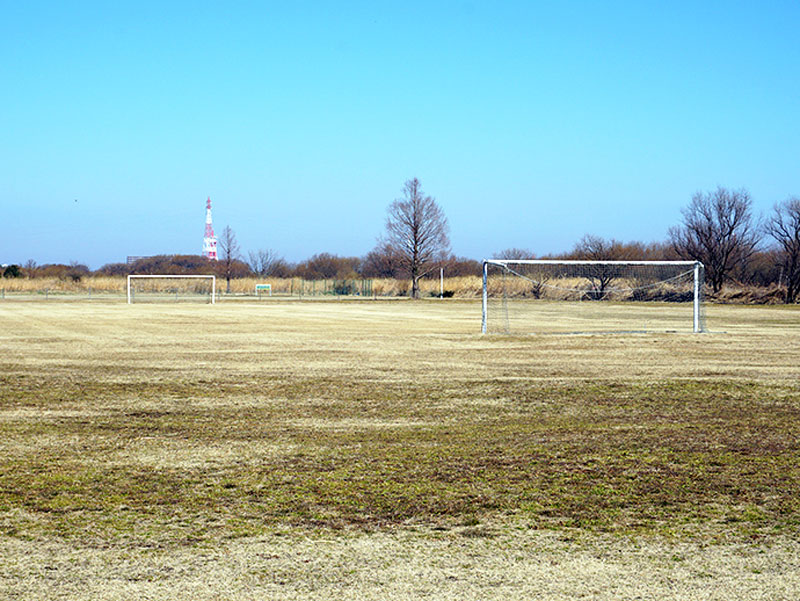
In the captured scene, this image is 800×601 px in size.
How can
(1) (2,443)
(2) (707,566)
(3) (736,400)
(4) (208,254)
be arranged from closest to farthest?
(2) (707,566)
(1) (2,443)
(3) (736,400)
(4) (208,254)

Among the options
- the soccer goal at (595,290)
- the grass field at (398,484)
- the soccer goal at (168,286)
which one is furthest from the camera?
the soccer goal at (168,286)

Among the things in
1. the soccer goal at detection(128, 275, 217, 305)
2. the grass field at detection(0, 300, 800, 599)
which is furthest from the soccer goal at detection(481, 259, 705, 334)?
the grass field at detection(0, 300, 800, 599)

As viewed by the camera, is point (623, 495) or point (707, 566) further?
point (623, 495)

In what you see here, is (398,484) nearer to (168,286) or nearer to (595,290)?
(595,290)

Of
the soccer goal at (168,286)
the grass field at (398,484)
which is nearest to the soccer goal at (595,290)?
the soccer goal at (168,286)

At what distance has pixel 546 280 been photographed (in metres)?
61.5

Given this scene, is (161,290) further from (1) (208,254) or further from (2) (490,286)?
(1) (208,254)

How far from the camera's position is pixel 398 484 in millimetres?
7145

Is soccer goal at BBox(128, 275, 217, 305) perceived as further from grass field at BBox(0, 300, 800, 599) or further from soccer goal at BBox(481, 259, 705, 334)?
grass field at BBox(0, 300, 800, 599)

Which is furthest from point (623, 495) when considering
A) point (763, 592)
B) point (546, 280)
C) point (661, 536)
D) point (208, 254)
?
A: point (208, 254)

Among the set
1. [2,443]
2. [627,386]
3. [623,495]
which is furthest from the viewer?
[627,386]

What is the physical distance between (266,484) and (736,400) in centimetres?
764

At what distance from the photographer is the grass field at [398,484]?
4.94 m

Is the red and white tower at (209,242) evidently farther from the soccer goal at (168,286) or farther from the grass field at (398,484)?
the grass field at (398,484)
